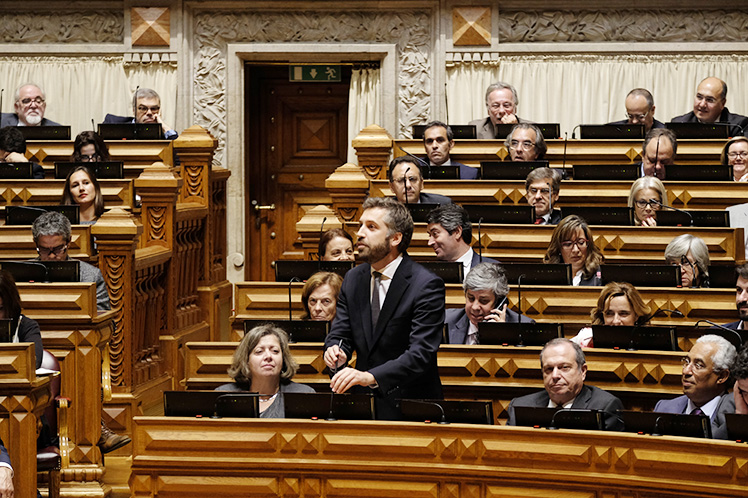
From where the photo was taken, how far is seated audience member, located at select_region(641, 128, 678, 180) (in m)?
5.56

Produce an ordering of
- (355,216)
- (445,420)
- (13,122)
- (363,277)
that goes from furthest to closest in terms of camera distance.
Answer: (13,122)
(355,216)
(363,277)
(445,420)

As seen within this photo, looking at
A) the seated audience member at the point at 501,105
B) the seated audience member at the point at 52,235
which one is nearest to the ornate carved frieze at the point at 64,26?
the seated audience member at the point at 501,105

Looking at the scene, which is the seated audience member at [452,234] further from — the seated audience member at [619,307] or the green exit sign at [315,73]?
the green exit sign at [315,73]

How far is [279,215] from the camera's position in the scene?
8211 millimetres

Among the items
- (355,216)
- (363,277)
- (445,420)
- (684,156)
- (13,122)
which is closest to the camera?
(445,420)

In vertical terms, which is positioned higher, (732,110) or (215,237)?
(732,110)

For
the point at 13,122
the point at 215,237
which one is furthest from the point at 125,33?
the point at 215,237

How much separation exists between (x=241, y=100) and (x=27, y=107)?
1654 millimetres

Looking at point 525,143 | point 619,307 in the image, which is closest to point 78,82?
point 525,143

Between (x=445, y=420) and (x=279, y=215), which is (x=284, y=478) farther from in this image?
(x=279, y=215)

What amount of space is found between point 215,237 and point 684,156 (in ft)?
8.50

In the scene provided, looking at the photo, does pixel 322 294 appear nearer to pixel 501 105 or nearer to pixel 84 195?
pixel 84 195

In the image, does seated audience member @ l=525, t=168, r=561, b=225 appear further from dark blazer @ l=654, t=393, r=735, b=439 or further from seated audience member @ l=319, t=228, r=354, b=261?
dark blazer @ l=654, t=393, r=735, b=439

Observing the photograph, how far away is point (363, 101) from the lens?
8.06 m
